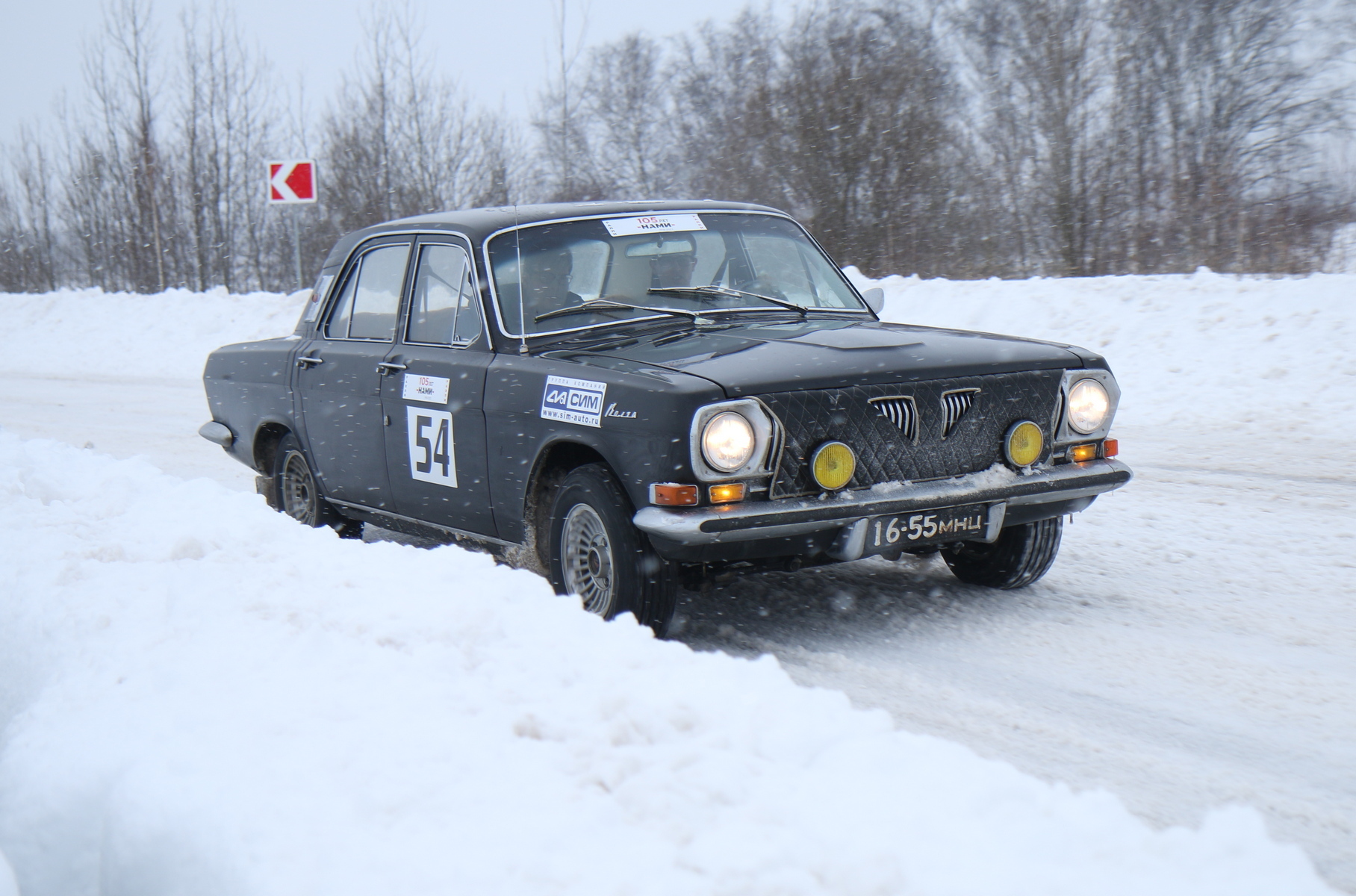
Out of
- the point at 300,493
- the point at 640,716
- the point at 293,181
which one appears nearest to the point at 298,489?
the point at 300,493

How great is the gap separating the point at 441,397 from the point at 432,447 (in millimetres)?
227

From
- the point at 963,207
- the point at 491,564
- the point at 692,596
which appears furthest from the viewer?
the point at 963,207

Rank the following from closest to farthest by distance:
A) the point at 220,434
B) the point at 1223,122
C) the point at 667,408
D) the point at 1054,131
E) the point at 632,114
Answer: the point at 667,408 < the point at 220,434 < the point at 1223,122 < the point at 1054,131 < the point at 632,114

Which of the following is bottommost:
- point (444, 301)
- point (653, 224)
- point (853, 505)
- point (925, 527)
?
point (925, 527)

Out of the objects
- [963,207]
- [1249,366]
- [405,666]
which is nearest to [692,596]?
[405,666]

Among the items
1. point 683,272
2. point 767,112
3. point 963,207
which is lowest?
point 683,272

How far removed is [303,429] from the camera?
6.19 meters

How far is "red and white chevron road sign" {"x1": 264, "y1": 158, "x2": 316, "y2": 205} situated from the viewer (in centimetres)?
1549

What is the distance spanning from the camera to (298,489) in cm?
648

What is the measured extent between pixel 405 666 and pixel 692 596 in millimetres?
2200

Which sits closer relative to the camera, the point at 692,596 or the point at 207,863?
the point at 207,863

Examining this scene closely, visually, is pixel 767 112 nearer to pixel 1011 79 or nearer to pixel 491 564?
pixel 1011 79

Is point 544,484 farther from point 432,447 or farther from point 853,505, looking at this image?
point 853,505

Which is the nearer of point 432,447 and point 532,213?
point 432,447
